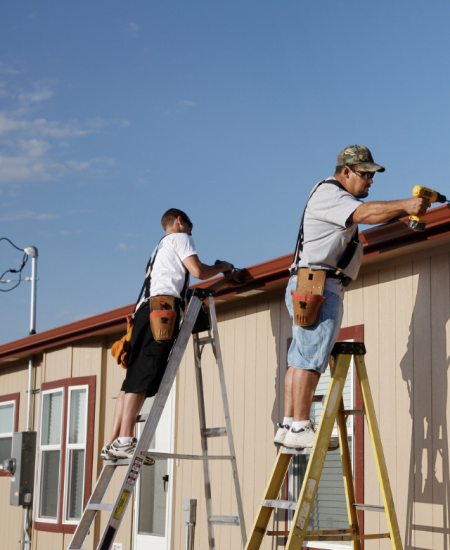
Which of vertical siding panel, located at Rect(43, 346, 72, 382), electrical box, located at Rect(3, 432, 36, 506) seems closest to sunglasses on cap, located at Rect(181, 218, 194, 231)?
vertical siding panel, located at Rect(43, 346, 72, 382)

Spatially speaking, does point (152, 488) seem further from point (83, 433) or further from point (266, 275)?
point (266, 275)

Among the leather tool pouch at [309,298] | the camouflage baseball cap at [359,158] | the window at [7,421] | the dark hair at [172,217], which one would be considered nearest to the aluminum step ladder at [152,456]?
the dark hair at [172,217]

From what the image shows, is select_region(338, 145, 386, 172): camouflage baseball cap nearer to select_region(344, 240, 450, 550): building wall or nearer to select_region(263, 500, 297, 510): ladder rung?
select_region(344, 240, 450, 550): building wall

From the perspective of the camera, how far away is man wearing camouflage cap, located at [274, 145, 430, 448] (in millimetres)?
3891

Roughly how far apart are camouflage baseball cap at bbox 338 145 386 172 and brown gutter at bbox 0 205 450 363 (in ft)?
2.08

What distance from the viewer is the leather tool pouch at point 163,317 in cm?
493

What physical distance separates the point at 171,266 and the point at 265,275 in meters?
1.06

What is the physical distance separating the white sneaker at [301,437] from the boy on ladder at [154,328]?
1.30m

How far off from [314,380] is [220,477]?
3.02 meters

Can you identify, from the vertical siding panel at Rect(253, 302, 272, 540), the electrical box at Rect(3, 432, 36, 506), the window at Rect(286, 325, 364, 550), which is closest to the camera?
the window at Rect(286, 325, 364, 550)

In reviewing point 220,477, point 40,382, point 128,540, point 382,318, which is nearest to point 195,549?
point 220,477

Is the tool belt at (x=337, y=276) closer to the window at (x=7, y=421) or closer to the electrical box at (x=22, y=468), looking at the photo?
the electrical box at (x=22, y=468)

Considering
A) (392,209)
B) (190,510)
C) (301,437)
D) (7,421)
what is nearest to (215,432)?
(301,437)

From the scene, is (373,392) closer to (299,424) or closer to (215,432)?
(215,432)
